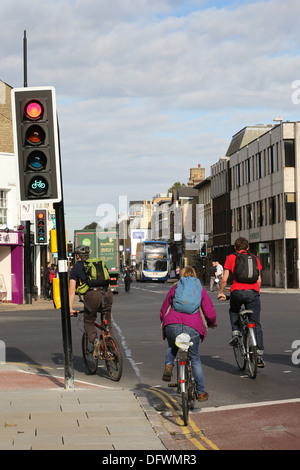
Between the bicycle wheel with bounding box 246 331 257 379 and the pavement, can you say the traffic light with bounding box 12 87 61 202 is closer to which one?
the pavement

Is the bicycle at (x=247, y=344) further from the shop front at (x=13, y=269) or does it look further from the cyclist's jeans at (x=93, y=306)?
the shop front at (x=13, y=269)

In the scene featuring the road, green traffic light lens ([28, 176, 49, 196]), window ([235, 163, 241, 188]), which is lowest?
the road

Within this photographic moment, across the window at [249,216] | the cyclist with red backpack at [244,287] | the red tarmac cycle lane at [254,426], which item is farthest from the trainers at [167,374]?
the window at [249,216]

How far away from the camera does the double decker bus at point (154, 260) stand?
81812mm

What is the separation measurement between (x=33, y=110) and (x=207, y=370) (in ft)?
16.4

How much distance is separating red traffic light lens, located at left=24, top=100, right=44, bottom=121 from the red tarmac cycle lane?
389 cm

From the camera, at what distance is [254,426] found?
8055 millimetres

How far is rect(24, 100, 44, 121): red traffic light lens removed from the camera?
9.75 metres

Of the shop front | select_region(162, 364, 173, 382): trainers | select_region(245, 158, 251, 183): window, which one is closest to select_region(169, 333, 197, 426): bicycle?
select_region(162, 364, 173, 382): trainers

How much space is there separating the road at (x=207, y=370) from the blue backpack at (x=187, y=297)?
Result: 3.69ft

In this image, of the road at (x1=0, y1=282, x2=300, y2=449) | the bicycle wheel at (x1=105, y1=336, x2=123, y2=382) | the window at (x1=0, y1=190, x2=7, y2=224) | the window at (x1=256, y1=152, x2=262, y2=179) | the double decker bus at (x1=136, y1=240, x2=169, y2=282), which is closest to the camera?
the road at (x1=0, y1=282, x2=300, y2=449)

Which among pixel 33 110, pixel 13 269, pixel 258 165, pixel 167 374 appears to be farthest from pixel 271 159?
pixel 167 374

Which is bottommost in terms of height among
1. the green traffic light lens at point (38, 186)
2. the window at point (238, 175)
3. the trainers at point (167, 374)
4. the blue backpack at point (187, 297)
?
the trainers at point (167, 374)
